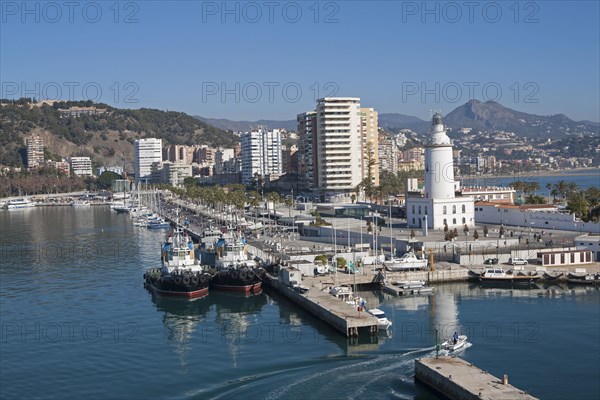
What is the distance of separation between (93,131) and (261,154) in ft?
253

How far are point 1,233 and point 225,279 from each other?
3430 centimetres

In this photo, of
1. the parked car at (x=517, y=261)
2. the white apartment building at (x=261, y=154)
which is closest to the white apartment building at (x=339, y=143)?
the white apartment building at (x=261, y=154)

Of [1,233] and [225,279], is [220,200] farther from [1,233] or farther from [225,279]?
[225,279]

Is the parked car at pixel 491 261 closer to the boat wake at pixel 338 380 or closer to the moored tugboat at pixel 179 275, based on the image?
the moored tugboat at pixel 179 275

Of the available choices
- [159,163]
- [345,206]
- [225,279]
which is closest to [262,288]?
[225,279]

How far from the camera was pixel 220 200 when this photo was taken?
64.5 m

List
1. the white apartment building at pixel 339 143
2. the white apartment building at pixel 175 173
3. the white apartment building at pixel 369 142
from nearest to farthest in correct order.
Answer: the white apartment building at pixel 339 143 → the white apartment building at pixel 369 142 → the white apartment building at pixel 175 173

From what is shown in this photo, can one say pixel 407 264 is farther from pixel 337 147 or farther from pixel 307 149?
pixel 307 149

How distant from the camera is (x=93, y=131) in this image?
549 feet

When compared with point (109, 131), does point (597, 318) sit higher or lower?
lower

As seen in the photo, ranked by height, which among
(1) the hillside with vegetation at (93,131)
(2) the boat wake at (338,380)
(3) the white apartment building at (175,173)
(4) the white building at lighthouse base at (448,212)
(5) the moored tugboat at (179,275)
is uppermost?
(1) the hillside with vegetation at (93,131)

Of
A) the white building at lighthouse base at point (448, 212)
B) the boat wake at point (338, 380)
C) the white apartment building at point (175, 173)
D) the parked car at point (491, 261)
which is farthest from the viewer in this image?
the white apartment building at point (175, 173)

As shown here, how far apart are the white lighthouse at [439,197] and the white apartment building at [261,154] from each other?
60555mm

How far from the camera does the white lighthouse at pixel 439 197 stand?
130 feet
